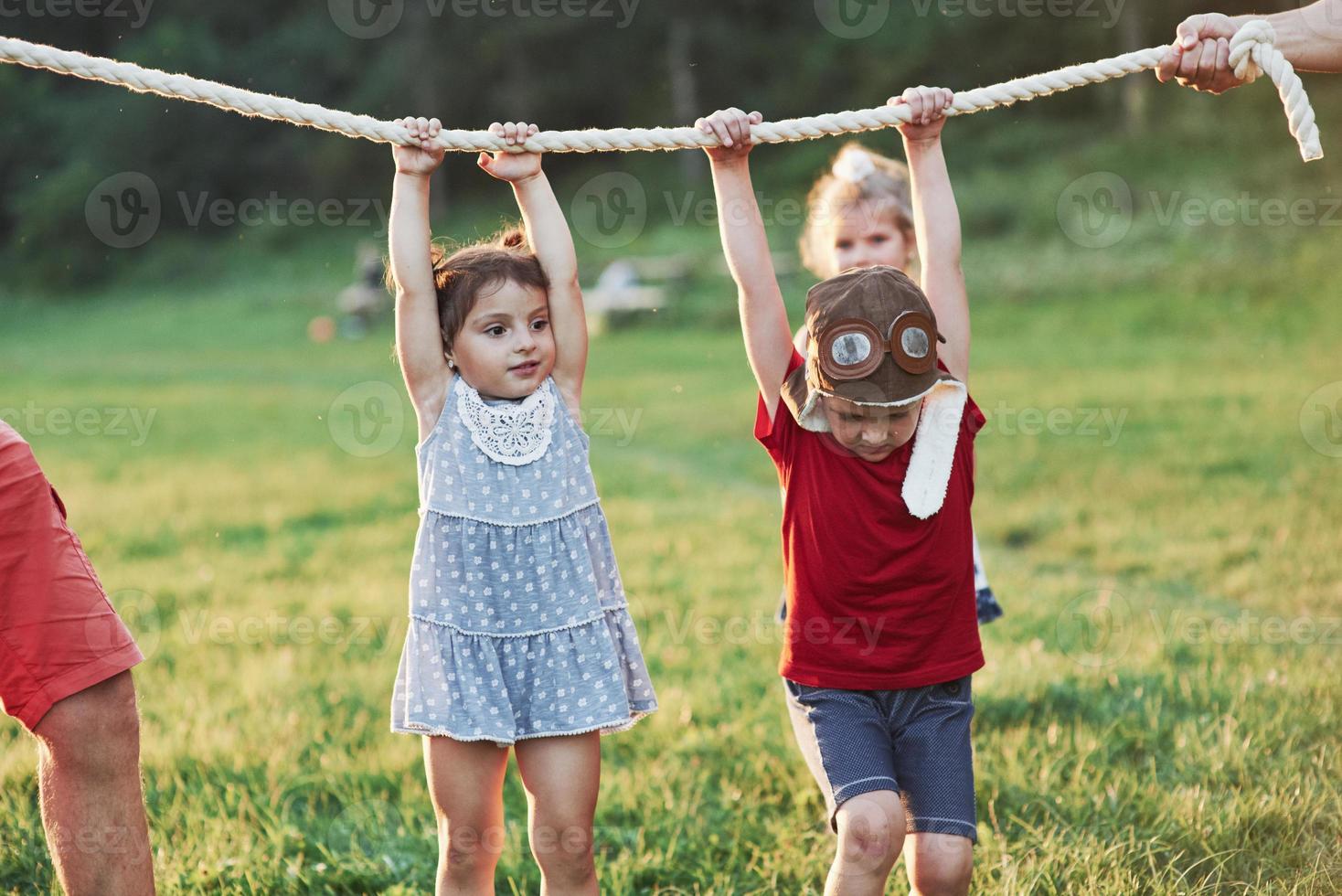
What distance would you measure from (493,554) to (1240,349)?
11826 millimetres

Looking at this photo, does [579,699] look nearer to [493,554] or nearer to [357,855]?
[493,554]

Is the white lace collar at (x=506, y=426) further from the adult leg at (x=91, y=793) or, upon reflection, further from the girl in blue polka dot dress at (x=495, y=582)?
the adult leg at (x=91, y=793)

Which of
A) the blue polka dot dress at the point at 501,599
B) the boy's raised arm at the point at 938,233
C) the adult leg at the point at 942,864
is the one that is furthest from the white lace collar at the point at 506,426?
the adult leg at the point at 942,864

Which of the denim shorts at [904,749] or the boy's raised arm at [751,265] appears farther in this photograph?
the boy's raised arm at [751,265]

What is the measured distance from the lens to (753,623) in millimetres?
5559

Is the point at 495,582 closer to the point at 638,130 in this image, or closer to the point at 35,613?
the point at 35,613

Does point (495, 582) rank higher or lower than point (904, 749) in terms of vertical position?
higher

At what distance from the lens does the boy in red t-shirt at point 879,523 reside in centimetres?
255

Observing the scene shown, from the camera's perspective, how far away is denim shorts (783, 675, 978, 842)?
259 cm

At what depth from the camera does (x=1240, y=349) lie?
12.7 meters

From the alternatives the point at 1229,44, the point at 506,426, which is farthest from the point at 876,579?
the point at 1229,44

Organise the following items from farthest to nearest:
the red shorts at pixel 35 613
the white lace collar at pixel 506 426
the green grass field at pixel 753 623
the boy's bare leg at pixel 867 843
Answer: the green grass field at pixel 753 623, the white lace collar at pixel 506 426, the boy's bare leg at pixel 867 843, the red shorts at pixel 35 613

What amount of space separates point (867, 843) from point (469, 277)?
1.45 metres

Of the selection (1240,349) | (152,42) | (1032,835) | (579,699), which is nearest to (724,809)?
(1032,835)
